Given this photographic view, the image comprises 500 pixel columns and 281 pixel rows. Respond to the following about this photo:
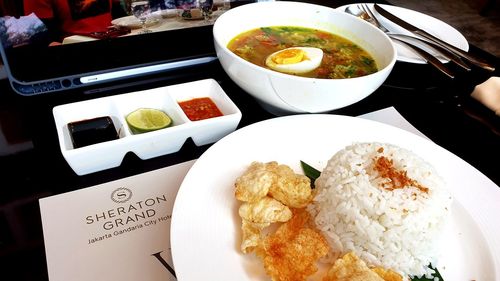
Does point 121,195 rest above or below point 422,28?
below

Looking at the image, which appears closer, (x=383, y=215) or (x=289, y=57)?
(x=383, y=215)

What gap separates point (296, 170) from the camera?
134 centimetres

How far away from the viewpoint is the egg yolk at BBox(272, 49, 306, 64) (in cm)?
161

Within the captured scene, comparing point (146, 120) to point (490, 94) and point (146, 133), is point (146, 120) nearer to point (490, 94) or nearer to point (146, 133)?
point (146, 133)

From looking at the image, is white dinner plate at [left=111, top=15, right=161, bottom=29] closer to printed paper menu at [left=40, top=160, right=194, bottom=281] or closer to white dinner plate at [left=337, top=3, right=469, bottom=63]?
printed paper menu at [left=40, top=160, right=194, bottom=281]

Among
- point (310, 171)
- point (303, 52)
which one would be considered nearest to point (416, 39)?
point (303, 52)

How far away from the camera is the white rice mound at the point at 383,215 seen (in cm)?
109

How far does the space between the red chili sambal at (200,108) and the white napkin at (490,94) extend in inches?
40.4

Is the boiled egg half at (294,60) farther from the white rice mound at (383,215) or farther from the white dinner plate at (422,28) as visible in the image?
the white rice mound at (383,215)

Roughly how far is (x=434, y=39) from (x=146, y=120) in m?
1.29

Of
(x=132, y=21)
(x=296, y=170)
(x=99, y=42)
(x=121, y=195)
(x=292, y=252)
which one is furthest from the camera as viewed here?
(x=132, y=21)

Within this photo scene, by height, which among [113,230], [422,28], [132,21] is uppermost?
[132,21]

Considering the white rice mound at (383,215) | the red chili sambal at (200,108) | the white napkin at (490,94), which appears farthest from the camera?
the white napkin at (490,94)

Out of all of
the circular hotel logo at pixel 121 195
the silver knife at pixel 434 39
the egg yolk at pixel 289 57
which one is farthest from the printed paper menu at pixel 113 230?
the silver knife at pixel 434 39
